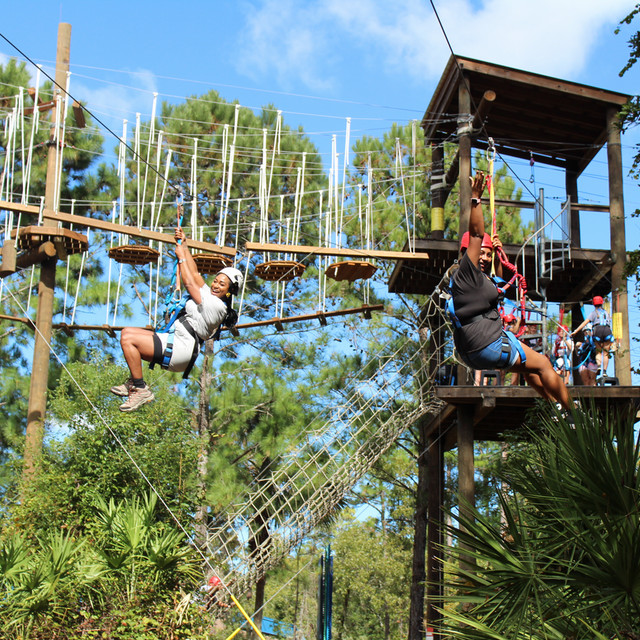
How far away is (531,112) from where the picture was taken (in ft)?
52.7

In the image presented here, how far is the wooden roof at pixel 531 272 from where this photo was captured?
15094 millimetres

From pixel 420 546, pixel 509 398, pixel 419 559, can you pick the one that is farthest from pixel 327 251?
pixel 419 559

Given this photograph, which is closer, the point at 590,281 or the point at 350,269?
the point at 350,269

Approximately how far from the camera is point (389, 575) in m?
32.1

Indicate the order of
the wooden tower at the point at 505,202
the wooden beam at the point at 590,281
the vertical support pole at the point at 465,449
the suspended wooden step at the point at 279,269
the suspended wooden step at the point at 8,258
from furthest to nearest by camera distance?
the wooden beam at the point at 590,281
the suspended wooden step at the point at 8,258
the suspended wooden step at the point at 279,269
the wooden tower at the point at 505,202
the vertical support pole at the point at 465,449

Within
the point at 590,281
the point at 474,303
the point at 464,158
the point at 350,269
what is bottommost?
the point at 474,303

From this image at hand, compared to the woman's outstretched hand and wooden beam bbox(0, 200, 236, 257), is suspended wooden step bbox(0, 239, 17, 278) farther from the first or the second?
the woman's outstretched hand

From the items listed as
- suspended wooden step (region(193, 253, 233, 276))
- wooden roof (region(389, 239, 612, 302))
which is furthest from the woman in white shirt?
wooden roof (region(389, 239, 612, 302))

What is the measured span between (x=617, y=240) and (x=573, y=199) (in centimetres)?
251

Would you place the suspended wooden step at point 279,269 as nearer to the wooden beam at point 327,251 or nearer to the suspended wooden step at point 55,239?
the wooden beam at point 327,251

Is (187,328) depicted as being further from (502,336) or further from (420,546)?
(420,546)

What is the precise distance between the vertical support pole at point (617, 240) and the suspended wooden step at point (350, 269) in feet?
12.1

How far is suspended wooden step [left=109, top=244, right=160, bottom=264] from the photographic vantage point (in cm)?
1333

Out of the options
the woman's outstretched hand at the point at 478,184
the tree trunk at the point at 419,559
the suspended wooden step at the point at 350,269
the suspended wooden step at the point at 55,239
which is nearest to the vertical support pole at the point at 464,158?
the suspended wooden step at the point at 350,269
